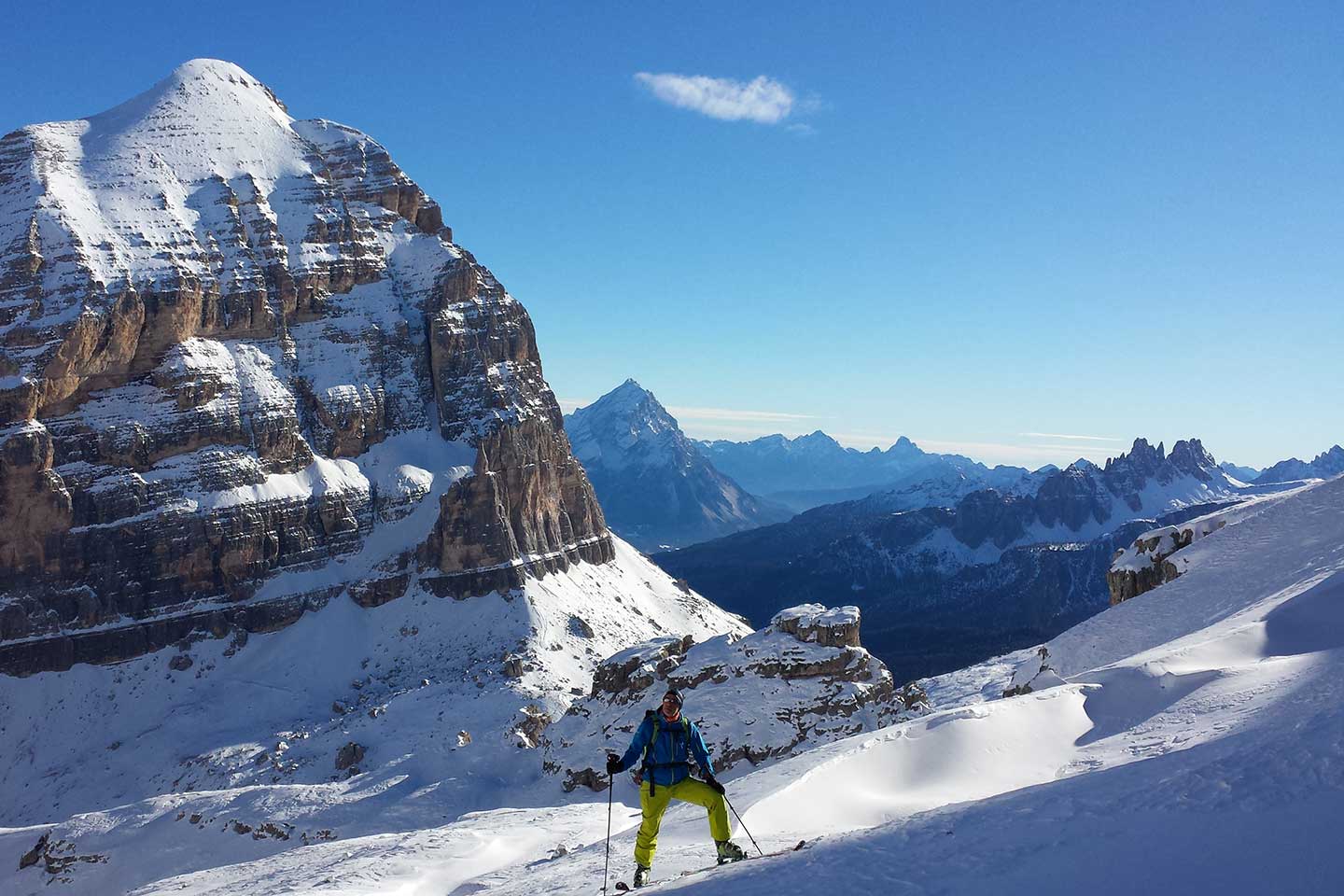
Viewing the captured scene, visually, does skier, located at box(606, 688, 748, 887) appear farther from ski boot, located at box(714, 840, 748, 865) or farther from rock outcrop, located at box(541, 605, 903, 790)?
rock outcrop, located at box(541, 605, 903, 790)

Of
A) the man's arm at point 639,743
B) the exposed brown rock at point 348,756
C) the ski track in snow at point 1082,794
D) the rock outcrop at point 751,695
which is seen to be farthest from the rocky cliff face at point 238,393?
the man's arm at point 639,743

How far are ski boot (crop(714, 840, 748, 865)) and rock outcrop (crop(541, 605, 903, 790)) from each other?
29.4 metres

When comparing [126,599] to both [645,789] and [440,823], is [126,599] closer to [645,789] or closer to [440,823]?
[440,823]

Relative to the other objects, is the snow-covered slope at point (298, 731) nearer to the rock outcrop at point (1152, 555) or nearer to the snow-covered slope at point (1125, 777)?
the rock outcrop at point (1152, 555)

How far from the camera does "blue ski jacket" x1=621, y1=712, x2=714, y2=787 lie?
13.2 m

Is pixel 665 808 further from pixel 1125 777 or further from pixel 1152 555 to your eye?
pixel 1152 555

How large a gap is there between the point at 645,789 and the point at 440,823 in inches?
1539

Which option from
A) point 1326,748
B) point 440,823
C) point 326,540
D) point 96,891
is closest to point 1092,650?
point 1326,748

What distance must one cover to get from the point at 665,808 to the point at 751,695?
3291 cm

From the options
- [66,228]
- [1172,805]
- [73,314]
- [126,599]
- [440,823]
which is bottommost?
[440,823]

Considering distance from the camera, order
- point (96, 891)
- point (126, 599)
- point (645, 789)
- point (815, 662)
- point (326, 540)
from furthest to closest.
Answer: point (326, 540) < point (126, 599) < point (815, 662) < point (96, 891) < point (645, 789)

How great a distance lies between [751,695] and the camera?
44.8 m

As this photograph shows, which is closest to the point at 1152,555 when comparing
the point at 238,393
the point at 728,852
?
the point at 728,852

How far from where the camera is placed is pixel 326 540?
83.2m
